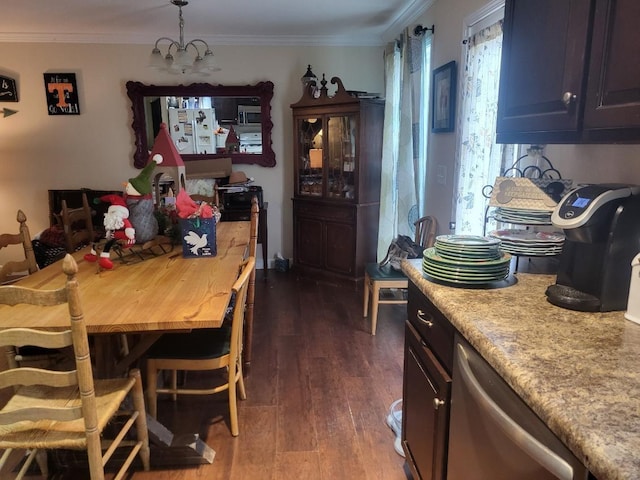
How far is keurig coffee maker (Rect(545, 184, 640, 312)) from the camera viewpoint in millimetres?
1129

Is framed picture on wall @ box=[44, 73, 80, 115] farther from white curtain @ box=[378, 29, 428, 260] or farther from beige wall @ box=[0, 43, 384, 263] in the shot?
white curtain @ box=[378, 29, 428, 260]

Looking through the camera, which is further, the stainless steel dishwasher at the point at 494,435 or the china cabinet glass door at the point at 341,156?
the china cabinet glass door at the point at 341,156

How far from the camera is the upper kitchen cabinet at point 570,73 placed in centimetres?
101

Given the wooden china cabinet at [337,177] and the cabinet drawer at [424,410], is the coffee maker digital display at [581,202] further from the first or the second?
the wooden china cabinet at [337,177]

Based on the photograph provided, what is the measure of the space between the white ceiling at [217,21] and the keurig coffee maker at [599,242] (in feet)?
8.88

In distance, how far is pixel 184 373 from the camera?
2.63 meters

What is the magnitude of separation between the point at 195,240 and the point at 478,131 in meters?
1.70

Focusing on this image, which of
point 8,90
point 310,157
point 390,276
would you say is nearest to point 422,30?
point 310,157

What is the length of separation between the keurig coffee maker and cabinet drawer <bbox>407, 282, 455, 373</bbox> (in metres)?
0.32

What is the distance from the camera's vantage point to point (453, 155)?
9.68ft

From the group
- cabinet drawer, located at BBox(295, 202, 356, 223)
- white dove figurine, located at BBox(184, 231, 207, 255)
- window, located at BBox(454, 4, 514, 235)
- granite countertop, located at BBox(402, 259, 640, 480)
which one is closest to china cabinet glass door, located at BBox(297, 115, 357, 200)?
cabinet drawer, located at BBox(295, 202, 356, 223)

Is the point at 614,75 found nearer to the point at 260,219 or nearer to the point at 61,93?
the point at 260,219

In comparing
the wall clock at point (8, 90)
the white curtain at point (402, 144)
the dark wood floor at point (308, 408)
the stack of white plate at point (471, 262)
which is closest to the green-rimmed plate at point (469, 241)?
the stack of white plate at point (471, 262)

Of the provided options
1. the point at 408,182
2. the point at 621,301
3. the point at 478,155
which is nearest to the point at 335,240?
the point at 408,182
